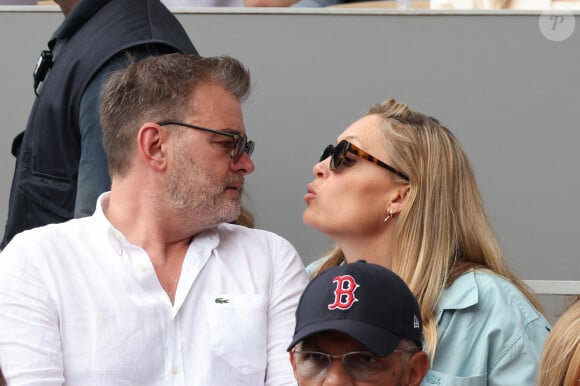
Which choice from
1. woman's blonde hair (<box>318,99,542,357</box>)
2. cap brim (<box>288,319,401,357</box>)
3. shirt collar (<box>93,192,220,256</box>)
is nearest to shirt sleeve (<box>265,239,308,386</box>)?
shirt collar (<box>93,192,220,256</box>)

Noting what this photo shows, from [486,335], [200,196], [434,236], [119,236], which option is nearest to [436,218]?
[434,236]

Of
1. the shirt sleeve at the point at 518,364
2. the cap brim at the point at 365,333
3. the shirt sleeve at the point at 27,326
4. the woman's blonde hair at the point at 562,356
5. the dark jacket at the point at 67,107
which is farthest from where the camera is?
the dark jacket at the point at 67,107

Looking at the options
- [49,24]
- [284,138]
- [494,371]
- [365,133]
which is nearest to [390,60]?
[284,138]

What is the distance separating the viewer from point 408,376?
3.25 metres

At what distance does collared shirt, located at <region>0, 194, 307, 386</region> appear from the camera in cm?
373

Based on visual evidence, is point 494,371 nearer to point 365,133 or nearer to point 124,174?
point 365,133

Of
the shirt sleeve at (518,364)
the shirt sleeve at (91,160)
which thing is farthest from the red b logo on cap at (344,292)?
the shirt sleeve at (91,160)

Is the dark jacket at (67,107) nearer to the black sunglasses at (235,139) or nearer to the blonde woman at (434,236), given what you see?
the black sunglasses at (235,139)

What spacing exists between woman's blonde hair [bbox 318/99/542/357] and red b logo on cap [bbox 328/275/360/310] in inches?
31.6

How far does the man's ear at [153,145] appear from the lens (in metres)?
4.07

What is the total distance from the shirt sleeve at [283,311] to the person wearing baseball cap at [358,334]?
0.62 metres

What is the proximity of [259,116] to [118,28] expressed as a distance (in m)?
0.90

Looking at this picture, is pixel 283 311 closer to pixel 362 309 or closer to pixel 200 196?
pixel 200 196

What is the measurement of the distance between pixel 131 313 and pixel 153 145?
0.55 meters
